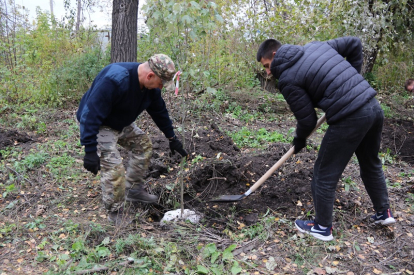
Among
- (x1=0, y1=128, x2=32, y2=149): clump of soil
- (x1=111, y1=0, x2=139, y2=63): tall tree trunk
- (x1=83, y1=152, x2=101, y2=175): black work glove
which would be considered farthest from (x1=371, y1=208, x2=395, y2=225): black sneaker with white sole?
(x1=0, y1=128, x2=32, y2=149): clump of soil

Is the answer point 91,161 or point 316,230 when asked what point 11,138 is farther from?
point 316,230

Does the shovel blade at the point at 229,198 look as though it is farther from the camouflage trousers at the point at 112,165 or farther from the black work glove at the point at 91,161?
the black work glove at the point at 91,161

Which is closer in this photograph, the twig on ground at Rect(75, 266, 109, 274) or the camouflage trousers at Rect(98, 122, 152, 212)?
the twig on ground at Rect(75, 266, 109, 274)

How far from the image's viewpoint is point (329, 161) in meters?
2.97

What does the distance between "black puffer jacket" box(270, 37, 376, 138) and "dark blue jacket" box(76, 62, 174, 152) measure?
133 cm

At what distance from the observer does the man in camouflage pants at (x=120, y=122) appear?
3059 mm

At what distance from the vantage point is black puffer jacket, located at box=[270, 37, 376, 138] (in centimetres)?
278

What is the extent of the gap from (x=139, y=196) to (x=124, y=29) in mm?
4045

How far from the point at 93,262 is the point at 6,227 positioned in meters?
1.17

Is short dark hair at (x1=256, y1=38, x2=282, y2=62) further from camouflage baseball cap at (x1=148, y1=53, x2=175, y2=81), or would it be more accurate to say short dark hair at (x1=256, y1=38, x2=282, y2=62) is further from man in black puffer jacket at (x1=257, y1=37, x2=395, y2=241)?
camouflage baseball cap at (x1=148, y1=53, x2=175, y2=81)

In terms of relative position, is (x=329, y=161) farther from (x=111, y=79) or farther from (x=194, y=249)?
(x=111, y=79)

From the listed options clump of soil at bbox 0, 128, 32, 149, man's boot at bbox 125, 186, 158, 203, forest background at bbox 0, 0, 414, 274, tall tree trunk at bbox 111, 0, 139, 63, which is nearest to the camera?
man's boot at bbox 125, 186, 158, 203

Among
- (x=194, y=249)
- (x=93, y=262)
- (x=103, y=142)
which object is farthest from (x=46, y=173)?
(x=194, y=249)

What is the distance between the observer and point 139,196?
3.85 meters
